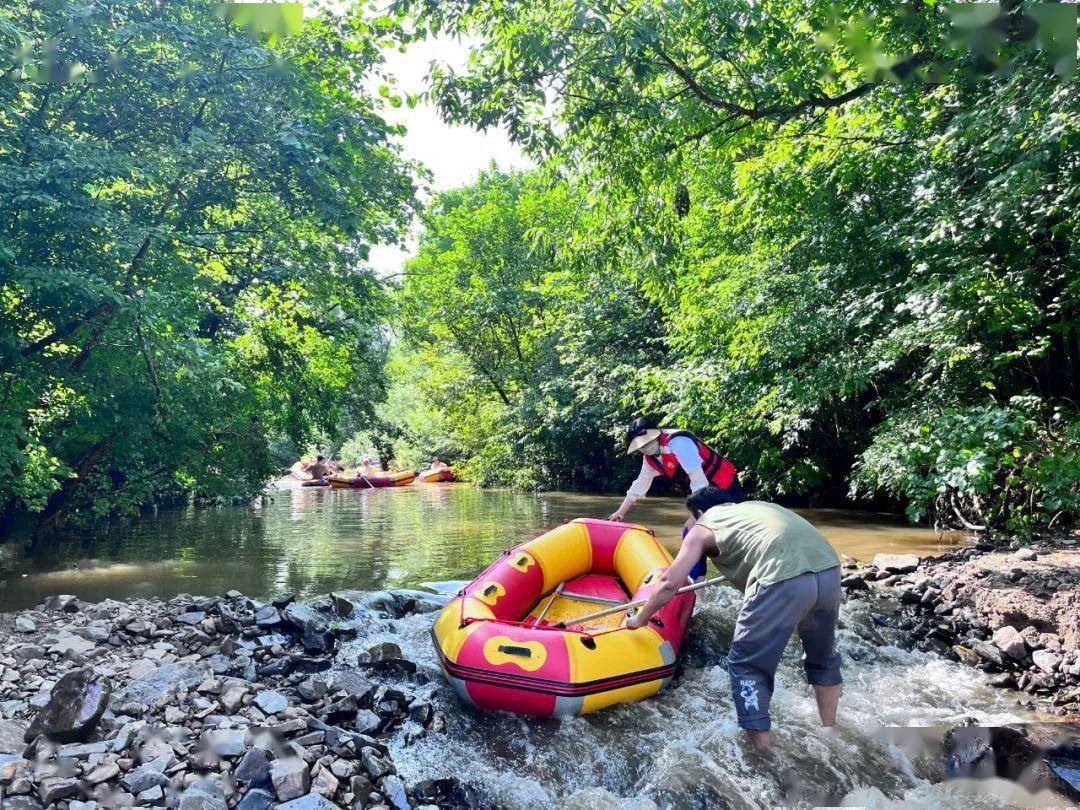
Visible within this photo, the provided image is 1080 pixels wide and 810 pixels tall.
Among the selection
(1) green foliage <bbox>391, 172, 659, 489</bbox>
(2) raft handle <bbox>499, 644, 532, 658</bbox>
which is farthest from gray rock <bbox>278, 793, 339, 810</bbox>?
(1) green foliage <bbox>391, 172, 659, 489</bbox>

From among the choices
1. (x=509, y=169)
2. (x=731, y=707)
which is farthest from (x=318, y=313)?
(x=509, y=169)

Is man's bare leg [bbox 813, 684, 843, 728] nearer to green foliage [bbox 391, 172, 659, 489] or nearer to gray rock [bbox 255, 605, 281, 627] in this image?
gray rock [bbox 255, 605, 281, 627]

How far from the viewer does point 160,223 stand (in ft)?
25.4

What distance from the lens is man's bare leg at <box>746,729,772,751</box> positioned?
3.32 metres

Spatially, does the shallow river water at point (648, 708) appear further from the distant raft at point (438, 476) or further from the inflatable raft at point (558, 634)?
the distant raft at point (438, 476)

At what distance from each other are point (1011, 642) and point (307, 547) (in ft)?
29.2

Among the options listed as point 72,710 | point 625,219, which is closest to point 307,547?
point 625,219

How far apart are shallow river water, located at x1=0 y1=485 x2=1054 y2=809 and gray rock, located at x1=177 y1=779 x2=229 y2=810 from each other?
3.24 feet

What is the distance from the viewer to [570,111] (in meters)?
6.00

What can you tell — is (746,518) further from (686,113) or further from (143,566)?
(143,566)

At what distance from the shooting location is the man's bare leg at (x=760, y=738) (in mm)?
3318

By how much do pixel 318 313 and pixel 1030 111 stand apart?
29.5ft

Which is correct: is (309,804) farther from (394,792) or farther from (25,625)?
(25,625)

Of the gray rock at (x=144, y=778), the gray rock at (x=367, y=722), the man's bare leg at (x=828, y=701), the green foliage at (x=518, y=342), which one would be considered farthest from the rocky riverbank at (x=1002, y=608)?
the green foliage at (x=518, y=342)
